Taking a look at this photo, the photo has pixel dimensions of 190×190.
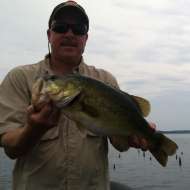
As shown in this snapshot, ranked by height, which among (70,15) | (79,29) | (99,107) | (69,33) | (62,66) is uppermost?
(70,15)

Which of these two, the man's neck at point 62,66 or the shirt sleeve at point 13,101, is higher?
the man's neck at point 62,66

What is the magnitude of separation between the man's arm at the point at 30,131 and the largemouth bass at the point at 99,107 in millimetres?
117

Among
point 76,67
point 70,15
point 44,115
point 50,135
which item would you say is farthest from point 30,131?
point 70,15

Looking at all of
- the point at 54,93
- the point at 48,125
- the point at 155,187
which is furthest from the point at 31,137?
the point at 155,187

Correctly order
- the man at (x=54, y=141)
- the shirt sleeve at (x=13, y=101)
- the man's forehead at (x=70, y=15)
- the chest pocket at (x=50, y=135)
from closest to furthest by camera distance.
Answer: the man at (x=54, y=141), the chest pocket at (x=50, y=135), the shirt sleeve at (x=13, y=101), the man's forehead at (x=70, y=15)

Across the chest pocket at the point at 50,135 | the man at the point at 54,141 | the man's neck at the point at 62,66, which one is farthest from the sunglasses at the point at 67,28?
the chest pocket at the point at 50,135

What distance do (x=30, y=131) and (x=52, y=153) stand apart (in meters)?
0.57

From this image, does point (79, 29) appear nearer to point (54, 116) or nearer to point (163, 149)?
point (54, 116)

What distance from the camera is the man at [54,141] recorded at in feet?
16.8

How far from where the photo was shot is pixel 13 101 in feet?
17.8

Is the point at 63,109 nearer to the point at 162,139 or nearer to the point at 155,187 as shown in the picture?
the point at 162,139

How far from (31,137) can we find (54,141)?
19.7 inches

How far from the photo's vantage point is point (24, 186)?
519cm

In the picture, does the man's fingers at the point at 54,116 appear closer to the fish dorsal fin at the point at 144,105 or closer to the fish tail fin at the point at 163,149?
the fish dorsal fin at the point at 144,105
